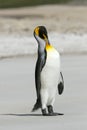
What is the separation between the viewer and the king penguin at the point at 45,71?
8.43 metres

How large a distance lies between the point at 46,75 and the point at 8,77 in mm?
4430

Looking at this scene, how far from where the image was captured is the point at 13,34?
25.7 meters

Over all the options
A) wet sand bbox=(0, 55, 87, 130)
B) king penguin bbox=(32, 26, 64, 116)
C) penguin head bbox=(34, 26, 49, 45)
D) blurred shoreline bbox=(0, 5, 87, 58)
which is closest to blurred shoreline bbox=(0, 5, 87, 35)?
blurred shoreline bbox=(0, 5, 87, 58)

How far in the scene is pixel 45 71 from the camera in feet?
28.1

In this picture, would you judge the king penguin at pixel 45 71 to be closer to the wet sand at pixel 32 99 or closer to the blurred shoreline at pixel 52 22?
the wet sand at pixel 32 99

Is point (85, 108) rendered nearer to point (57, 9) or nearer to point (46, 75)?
point (46, 75)

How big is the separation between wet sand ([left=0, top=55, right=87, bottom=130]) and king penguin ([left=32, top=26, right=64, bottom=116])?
0.20 m

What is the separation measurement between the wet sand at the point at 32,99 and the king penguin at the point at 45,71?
198 millimetres

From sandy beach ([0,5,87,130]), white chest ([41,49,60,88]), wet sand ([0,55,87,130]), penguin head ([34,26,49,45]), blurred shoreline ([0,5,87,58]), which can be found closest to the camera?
wet sand ([0,55,87,130])

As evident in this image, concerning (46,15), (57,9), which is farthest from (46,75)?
(57,9)

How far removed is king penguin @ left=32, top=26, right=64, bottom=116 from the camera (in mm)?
8430

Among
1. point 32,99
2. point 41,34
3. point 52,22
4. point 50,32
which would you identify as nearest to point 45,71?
point 41,34

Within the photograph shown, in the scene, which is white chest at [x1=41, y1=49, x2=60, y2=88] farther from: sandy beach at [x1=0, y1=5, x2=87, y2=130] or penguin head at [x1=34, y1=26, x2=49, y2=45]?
sandy beach at [x1=0, y1=5, x2=87, y2=130]

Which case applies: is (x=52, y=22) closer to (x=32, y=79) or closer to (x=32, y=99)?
(x=32, y=79)
